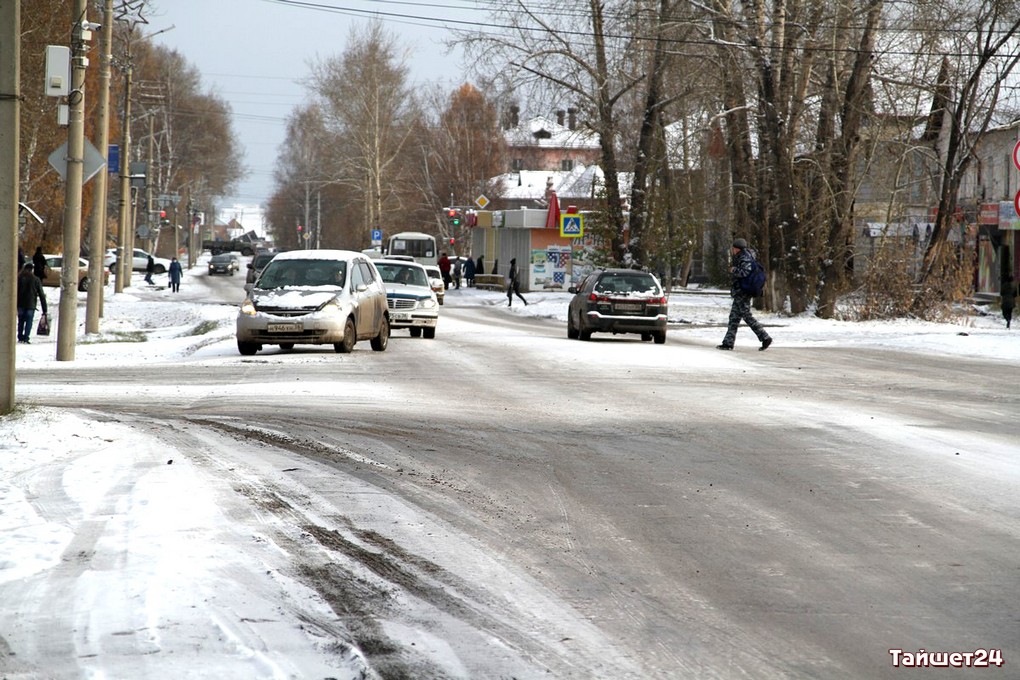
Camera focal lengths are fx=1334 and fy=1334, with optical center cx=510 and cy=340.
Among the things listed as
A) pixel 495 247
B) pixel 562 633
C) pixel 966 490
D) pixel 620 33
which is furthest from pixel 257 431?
pixel 495 247

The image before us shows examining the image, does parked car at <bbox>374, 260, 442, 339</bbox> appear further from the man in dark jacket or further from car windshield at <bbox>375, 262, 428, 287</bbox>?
the man in dark jacket

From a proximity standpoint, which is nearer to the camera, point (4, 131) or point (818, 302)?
point (4, 131)

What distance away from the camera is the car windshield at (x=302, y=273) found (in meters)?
21.2

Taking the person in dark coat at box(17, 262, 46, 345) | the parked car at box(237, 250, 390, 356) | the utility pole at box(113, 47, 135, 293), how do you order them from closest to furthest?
the parked car at box(237, 250, 390, 356), the person in dark coat at box(17, 262, 46, 345), the utility pole at box(113, 47, 135, 293)

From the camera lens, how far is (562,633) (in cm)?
499

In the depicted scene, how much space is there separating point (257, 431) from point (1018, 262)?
182ft

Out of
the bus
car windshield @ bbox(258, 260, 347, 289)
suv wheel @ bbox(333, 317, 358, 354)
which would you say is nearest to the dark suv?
car windshield @ bbox(258, 260, 347, 289)

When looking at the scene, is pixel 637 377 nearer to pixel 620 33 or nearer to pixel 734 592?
pixel 734 592

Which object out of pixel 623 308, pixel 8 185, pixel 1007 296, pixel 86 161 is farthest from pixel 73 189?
pixel 1007 296

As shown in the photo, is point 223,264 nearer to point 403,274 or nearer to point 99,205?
point 99,205

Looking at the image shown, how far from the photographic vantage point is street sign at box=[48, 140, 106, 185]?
2097 centimetres

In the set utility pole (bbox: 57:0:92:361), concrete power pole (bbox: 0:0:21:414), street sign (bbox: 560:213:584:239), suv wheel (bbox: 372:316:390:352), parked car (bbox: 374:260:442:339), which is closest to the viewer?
concrete power pole (bbox: 0:0:21:414)

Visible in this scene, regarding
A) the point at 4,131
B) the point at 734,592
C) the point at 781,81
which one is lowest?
the point at 734,592

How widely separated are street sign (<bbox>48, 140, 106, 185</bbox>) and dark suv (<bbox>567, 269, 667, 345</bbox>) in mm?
10192
